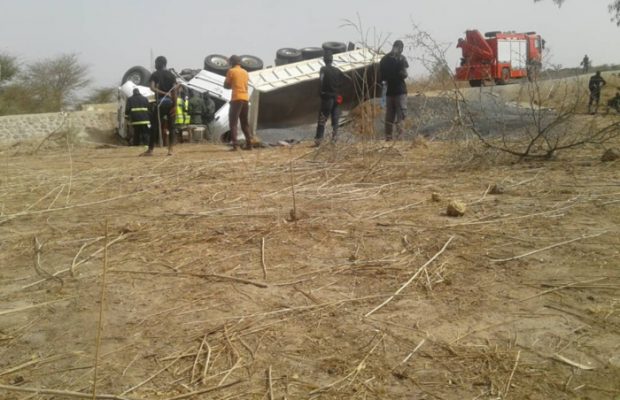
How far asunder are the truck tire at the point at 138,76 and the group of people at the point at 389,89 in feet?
22.3

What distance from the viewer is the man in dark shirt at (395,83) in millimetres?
8391

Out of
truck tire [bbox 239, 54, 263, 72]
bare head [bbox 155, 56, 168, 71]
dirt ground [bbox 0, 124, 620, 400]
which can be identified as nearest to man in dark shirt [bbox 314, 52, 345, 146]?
bare head [bbox 155, 56, 168, 71]

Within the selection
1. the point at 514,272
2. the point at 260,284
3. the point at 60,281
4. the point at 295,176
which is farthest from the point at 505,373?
the point at 295,176

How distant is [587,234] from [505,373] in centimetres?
176

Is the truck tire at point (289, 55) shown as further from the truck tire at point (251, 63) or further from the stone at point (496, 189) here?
the stone at point (496, 189)

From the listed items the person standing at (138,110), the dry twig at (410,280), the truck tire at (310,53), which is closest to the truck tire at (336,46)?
the truck tire at (310,53)

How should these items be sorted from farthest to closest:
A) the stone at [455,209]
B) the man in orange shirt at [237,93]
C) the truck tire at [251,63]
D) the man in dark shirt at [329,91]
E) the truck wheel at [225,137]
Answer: the truck tire at [251,63]
the truck wheel at [225,137]
the man in orange shirt at [237,93]
the man in dark shirt at [329,91]
the stone at [455,209]

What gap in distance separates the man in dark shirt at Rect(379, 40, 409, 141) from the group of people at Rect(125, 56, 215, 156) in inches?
128

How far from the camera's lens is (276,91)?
12508 mm

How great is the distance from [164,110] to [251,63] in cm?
682

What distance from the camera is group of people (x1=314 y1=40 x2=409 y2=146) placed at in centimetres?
840

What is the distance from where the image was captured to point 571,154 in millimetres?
6172

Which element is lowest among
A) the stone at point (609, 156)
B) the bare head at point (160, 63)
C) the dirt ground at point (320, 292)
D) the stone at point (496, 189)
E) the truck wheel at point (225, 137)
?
the dirt ground at point (320, 292)

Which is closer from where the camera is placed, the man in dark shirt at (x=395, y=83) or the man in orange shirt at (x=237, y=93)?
the man in dark shirt at (x=395, y=83)
